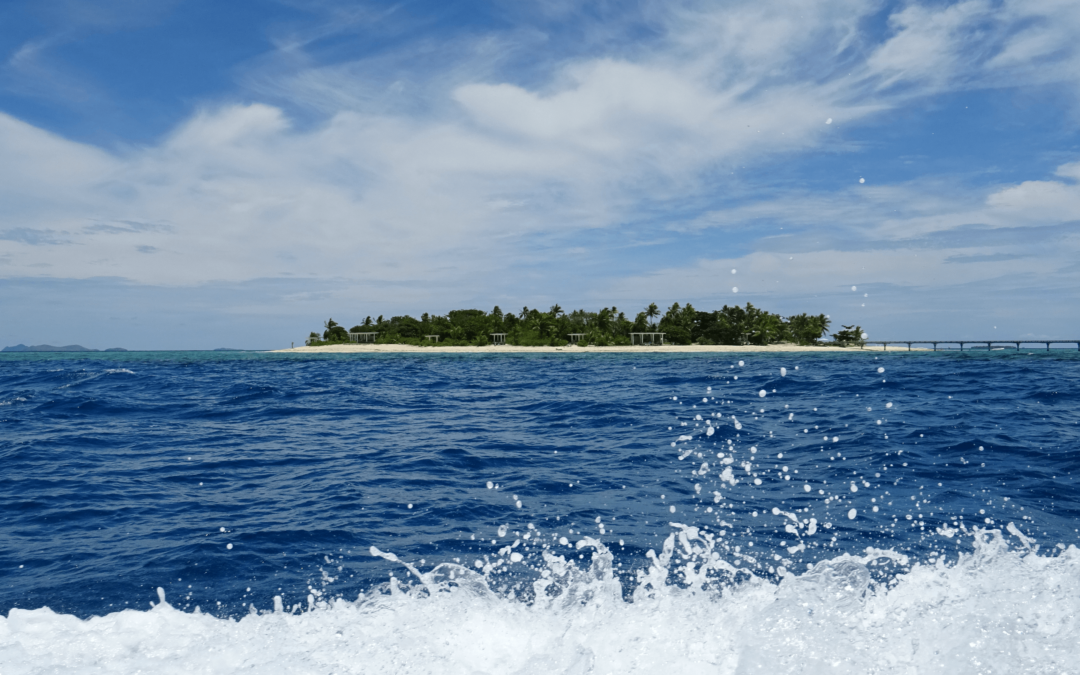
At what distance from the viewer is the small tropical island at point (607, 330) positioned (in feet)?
414

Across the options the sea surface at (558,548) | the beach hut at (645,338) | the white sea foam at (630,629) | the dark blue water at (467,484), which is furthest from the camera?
the beach hut at (645,338)

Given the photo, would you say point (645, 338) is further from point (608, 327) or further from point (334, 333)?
point (334, 333)

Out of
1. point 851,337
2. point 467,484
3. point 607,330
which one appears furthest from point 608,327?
point 467,484

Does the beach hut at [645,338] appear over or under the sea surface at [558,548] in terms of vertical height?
over

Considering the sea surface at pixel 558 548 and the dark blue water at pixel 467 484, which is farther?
the dark blue water at pixel 467 484

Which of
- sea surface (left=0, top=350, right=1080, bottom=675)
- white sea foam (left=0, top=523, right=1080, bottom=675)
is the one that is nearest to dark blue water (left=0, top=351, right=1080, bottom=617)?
sea surface (left=0, top=350, right=1080, bottom=675)

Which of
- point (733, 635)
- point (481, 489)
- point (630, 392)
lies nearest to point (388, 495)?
point (481, 489)

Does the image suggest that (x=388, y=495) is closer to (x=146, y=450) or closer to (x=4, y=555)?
(x=4, y=555)

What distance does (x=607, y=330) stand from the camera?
419 ft

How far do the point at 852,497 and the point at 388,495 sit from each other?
21.7 ft

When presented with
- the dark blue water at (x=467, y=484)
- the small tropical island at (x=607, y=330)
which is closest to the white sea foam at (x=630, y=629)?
the dark blue water at (x=467, y=484)

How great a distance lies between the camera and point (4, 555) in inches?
273

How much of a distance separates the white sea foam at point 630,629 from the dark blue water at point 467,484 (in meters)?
0.43

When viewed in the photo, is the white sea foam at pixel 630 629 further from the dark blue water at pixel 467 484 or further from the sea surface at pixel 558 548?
the dark blue water at pixel 467 484
